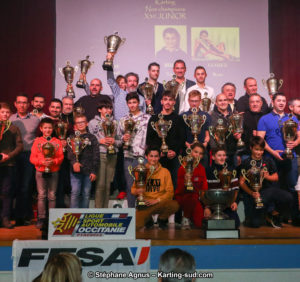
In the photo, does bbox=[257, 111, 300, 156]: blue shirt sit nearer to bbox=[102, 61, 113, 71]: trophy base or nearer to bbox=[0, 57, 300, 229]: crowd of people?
bbox=[0, 57, 300, 229]: crowd of people

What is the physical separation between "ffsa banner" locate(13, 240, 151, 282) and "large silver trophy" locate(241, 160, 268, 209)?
1.81 metres

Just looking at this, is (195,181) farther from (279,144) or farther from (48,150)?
(48,150)

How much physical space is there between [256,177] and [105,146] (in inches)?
78.7

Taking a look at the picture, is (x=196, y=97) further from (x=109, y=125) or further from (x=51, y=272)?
(x=51, y=272)

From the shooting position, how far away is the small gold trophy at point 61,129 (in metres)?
5.91

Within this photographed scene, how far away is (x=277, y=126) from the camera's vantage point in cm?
611

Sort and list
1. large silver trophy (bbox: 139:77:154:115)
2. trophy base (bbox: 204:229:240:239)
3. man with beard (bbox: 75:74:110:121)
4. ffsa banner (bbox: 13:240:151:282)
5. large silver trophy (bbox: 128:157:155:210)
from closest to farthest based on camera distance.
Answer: ffsa banner (bbox: 13:240:151:282) → trophy base (bbox: 204:229:240:239) → large silver trophy (bbox: 128:157:155:210) → large silver trophy (bbox: 139:77:154:115) → man with beard (bbox: 75:74:110:121)

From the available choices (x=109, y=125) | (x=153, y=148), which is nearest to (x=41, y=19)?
(x=109, y=125)

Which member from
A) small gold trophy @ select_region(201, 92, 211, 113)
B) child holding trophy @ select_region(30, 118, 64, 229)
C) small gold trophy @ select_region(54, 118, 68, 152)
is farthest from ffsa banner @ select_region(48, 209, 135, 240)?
small gold trophy @ select_region(201, 92, 211, 113)

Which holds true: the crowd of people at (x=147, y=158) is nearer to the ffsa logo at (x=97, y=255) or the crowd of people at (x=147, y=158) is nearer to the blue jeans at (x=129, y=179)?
the blue jeans at (x=129, y=179)

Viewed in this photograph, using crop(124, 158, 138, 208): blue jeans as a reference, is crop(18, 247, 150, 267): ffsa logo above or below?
below

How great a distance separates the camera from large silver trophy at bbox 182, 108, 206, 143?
5.95 metres

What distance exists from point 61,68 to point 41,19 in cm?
129

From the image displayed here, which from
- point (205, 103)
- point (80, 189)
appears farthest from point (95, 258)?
point (205, 103)
